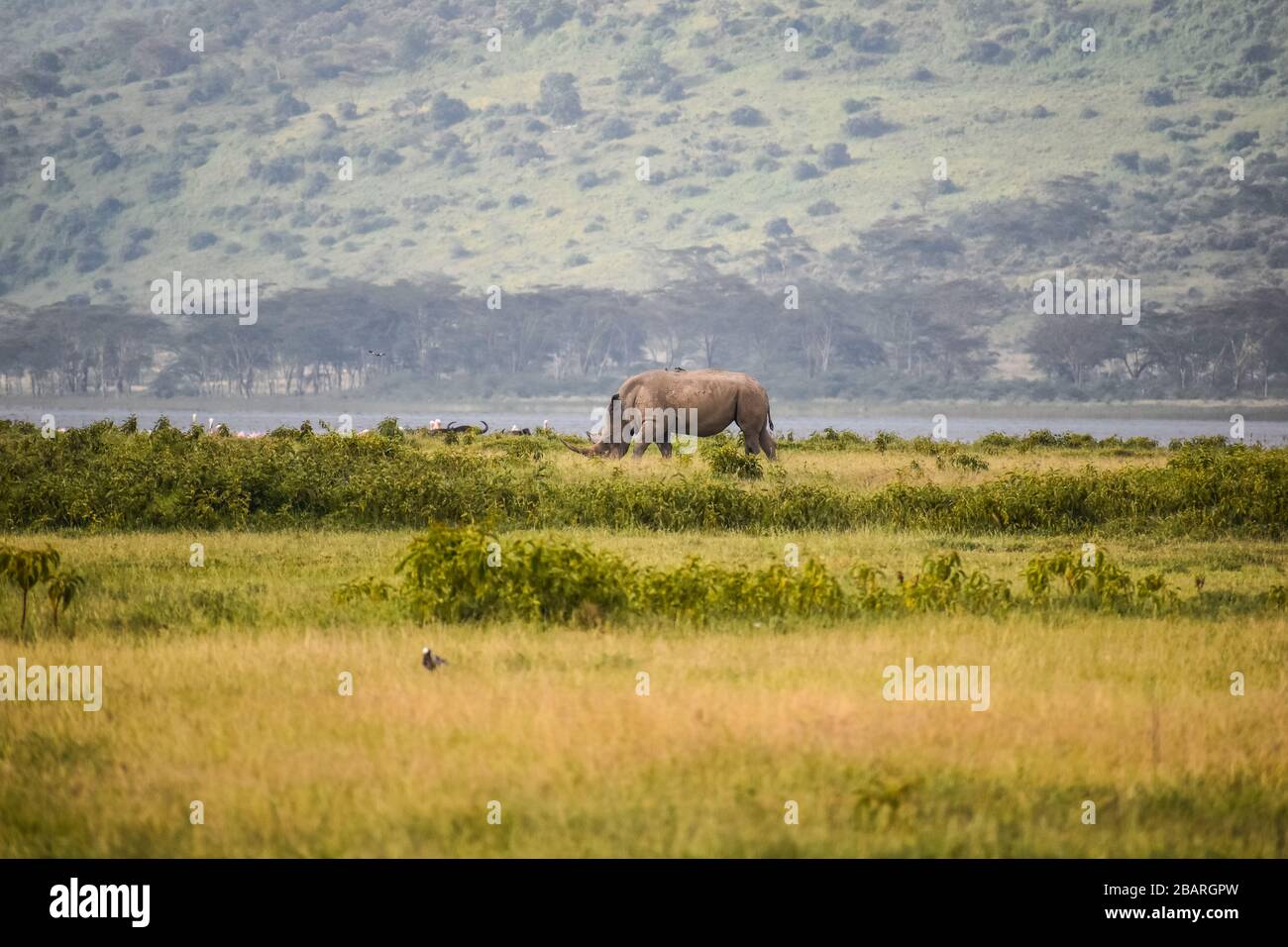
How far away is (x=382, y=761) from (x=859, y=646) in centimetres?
466

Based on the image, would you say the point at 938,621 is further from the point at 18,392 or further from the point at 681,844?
the point at 18,392

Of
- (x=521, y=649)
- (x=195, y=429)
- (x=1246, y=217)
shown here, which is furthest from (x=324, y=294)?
(x=521, y=649)

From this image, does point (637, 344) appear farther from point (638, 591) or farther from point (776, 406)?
point (638, 591)

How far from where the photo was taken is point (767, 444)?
35.0 metres

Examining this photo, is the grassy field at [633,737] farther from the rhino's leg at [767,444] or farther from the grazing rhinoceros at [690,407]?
the rhino's leg at [767,444]

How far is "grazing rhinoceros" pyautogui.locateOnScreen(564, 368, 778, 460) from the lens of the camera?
3343cm

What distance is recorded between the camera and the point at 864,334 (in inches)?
6211

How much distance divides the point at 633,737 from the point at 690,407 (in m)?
25.8

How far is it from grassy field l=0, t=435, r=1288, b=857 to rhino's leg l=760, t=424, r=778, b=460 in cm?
2004

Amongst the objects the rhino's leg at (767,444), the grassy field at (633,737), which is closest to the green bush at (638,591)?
the grassy field at (633,737)

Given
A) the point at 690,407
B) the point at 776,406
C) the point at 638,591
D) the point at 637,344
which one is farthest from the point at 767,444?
the point at 637,344

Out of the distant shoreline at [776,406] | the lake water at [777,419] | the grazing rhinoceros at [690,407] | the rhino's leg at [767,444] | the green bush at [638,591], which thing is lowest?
the green bush at [638,591]

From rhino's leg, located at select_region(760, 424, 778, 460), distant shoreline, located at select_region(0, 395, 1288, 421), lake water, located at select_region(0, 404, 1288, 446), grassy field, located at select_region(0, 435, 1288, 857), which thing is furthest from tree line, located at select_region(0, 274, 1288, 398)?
grassy field, located at select_region(0, 435, 1288, 857)

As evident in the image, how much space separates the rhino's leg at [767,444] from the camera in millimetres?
34375
